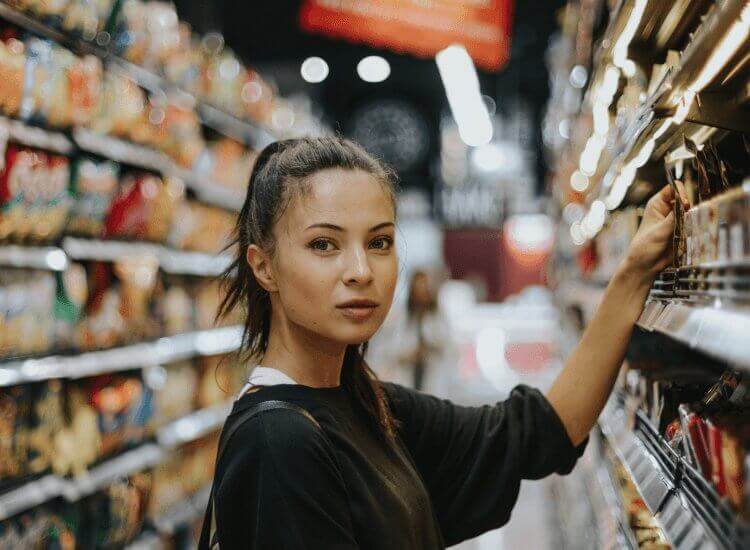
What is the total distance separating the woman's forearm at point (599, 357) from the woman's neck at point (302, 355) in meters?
0.46

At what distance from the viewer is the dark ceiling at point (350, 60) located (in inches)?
328

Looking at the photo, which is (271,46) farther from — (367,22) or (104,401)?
(104,401)

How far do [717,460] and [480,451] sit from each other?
0.70m

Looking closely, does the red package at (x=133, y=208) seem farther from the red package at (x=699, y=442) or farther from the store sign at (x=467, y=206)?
the store sign at (x=467, y=206)

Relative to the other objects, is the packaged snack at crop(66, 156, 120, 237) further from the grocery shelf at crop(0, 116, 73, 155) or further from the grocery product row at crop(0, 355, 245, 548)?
the grocery product row at crop(0, 355, 245, 548)

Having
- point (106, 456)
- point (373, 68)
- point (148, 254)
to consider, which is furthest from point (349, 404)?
point (373, 68)

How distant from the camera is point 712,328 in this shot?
2.64 feet

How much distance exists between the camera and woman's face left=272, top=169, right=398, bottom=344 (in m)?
1.29

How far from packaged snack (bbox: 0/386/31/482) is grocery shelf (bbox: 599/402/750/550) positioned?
5.73ft

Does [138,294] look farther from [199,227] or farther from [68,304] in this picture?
[199,227]

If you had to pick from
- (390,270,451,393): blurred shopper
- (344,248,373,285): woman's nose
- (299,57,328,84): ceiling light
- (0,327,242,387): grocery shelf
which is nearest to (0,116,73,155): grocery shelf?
(0,327,242,387): grocery shelf

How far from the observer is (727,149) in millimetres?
1362

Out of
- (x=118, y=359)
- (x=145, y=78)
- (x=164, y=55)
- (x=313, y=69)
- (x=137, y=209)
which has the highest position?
(x=313, y=69)

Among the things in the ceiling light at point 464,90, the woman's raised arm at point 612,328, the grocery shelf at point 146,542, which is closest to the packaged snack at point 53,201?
the grocery shelf at point 146,542
